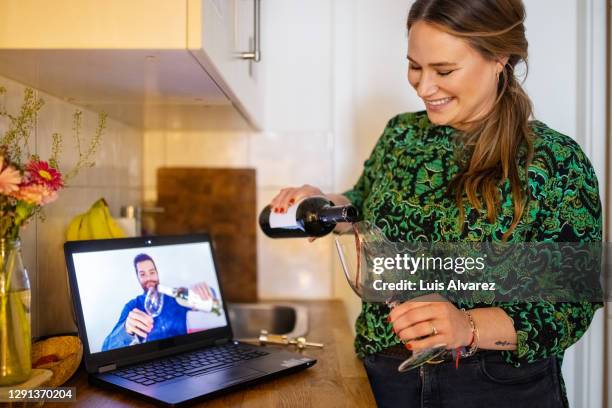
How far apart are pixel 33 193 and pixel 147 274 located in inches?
15.3

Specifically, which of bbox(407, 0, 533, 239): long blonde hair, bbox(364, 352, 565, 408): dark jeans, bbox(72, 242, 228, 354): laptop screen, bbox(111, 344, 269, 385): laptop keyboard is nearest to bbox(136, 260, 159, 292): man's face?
bbox(72, 242, 228, 354): laptop screen

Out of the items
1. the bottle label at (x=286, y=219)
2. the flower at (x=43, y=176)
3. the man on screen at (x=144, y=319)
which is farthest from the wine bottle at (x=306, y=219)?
the flower at (x=43, y=176)

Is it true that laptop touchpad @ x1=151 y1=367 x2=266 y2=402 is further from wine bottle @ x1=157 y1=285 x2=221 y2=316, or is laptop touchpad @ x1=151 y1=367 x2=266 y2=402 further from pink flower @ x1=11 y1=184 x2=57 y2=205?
pink flower @ x1=11 y1=184 x2=57 y2=205

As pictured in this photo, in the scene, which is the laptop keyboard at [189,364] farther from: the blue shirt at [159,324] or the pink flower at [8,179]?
the pink flower at [8,179]

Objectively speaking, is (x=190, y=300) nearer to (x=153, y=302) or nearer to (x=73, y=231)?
(x=153, y=302)

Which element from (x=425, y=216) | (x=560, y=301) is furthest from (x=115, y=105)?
(x=560, y=301)

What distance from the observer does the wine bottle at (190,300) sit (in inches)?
44.4

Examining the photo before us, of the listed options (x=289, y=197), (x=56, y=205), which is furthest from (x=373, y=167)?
(x=56, y=205)

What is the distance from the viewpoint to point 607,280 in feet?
3.84

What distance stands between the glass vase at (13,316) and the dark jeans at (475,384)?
601 millimetres

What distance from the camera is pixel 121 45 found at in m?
0.79

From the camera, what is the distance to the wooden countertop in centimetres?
88

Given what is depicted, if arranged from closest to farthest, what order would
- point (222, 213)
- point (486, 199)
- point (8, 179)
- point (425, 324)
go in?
point (8, 179)
point (425, 324)
point (486, 199)
point (222, 213)

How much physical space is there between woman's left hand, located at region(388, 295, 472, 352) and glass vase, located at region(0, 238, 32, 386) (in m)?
0.51
